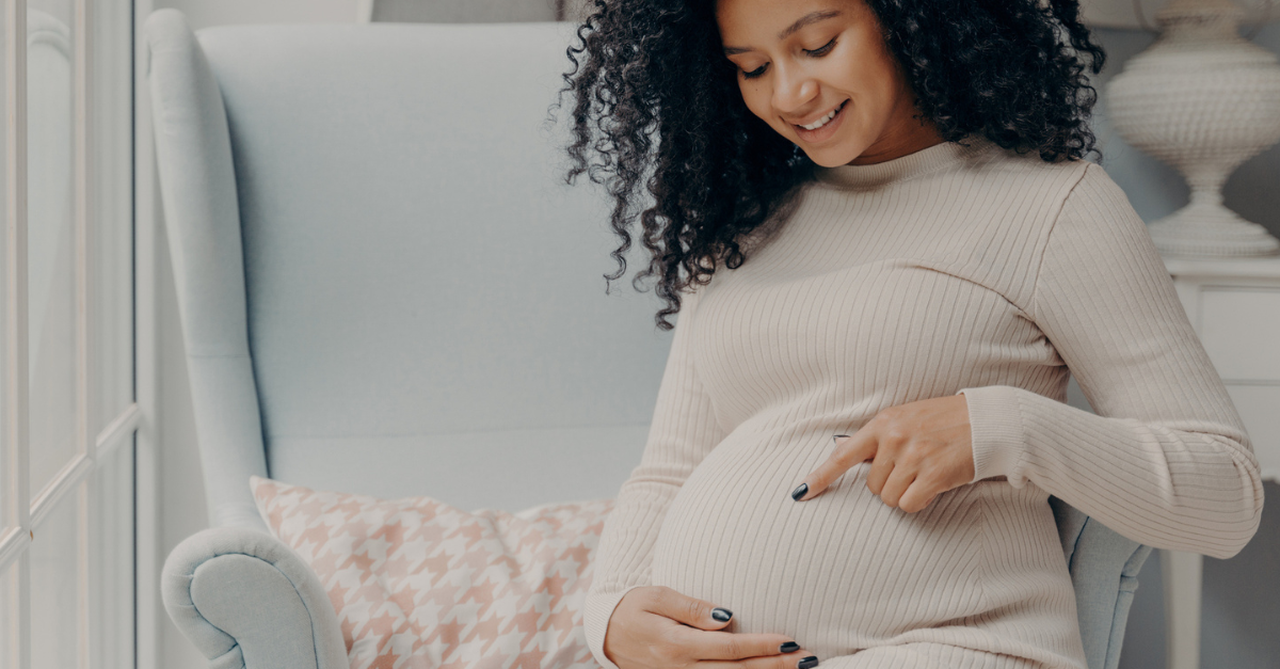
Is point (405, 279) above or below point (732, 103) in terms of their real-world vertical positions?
below

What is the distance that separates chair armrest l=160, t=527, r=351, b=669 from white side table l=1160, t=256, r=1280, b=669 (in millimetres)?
1095

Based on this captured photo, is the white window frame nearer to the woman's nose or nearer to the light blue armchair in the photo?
the light blue armchair

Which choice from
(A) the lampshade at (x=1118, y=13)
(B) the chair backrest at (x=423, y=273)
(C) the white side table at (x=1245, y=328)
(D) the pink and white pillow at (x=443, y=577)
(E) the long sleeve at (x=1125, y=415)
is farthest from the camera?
(A) the lampshade at (x=1118, y=13)

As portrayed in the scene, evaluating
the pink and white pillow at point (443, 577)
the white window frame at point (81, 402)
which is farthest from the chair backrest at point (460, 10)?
the pink and white pillow at point (443, 577)

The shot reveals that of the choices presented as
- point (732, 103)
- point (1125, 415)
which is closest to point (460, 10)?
point (732, 103)

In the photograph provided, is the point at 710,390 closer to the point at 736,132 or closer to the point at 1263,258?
the point at 736,132

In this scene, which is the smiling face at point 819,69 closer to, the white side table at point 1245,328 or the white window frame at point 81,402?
the white side table at point 1245,328

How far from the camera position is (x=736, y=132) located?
1075 mm

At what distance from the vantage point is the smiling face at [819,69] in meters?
0.88

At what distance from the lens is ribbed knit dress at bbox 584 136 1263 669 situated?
0.79 meters

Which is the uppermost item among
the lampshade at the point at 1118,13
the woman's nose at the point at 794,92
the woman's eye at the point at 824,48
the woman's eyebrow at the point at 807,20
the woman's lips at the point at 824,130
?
the lampshade at the point at 1118,13

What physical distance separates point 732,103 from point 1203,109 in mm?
695

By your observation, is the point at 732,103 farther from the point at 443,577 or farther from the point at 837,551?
the point at 443,577

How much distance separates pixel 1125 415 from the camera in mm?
821
